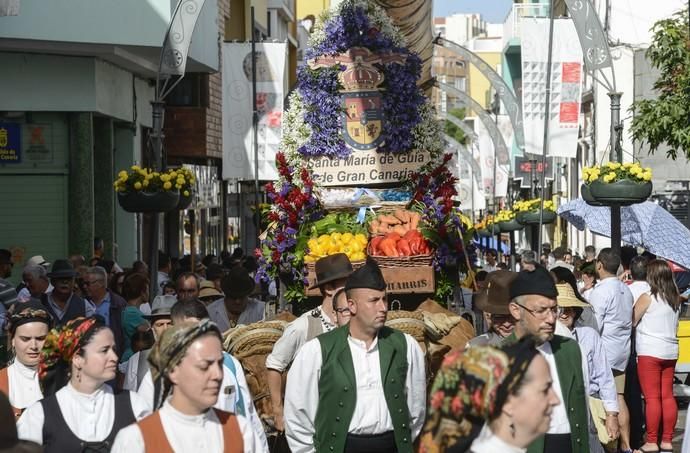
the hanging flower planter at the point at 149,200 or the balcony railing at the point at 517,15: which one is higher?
the balcony railing at the point at 517,15

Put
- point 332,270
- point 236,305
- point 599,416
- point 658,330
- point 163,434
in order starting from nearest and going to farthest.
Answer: point 163,434 → point 599,416 → point 332,270 → point 236,305 → point 658,330

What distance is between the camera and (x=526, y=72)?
2936 centimetres

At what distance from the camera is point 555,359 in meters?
7.68

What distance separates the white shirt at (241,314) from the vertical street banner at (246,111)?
47.2 ft

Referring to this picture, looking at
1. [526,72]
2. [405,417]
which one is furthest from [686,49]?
[405,417]

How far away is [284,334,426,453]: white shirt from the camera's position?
7789 mm

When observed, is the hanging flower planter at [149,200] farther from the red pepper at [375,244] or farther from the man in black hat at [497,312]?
the man in black hat at [497,312]

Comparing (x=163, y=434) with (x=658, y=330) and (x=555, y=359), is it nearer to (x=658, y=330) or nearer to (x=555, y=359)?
(x=555, y=359)

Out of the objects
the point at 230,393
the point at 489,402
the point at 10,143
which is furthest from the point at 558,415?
the point at 10,143

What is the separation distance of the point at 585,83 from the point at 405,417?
44874 mm

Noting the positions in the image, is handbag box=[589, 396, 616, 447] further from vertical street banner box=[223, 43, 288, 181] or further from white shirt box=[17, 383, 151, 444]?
vertical street banner box=[223, 43, 288, 181]

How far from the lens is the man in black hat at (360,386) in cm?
778

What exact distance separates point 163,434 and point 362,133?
8.00 m

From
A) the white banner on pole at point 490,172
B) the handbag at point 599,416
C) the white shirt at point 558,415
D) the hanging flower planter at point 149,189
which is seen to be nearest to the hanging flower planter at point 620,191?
the hanging flower planter at point 149,189
